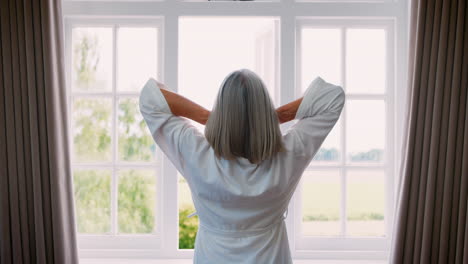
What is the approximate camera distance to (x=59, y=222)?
2.06 metres

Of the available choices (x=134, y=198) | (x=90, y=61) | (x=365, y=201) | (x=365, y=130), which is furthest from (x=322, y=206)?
(x=90, y=61)

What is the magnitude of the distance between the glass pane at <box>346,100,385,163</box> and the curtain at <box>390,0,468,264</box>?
0.41 m

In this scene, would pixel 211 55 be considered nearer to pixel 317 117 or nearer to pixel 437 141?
pixel 437 141

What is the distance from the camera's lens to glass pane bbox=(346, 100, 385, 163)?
97.5 inches

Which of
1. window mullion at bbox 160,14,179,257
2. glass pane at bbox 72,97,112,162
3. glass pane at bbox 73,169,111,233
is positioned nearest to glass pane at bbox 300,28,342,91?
window mullion at bbox 160,14,179,257

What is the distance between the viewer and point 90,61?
2486mm

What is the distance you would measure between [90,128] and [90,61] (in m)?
0.40

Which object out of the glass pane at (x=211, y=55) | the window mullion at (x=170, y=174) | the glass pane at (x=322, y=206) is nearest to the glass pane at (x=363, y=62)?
the glass pane at (x=322, y=206)

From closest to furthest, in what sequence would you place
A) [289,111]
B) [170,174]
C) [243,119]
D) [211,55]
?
[243,119] < [289,111] < [170,174] < [211,55]

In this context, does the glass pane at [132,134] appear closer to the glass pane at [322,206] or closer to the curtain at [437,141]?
the glass pane at [322,206]

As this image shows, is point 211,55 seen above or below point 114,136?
above

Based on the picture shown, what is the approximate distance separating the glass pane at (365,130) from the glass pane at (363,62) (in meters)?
0.09

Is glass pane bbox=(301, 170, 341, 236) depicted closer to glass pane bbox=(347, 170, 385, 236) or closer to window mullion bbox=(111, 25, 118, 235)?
glass pane bbox=(347, 170, 385, 236)

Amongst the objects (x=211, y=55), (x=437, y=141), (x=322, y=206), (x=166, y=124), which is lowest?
(x=322, y=206)
